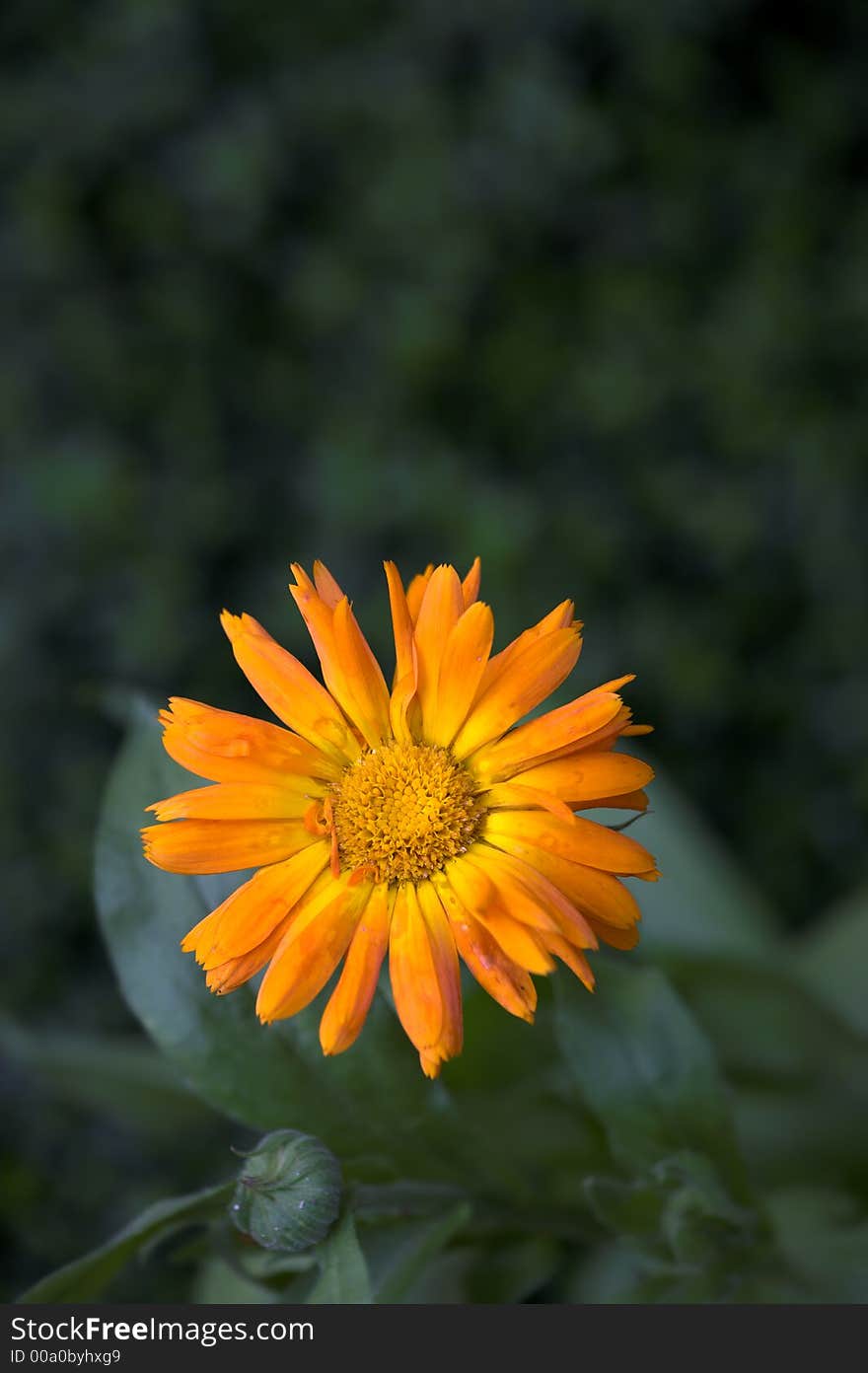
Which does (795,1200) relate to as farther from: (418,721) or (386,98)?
(386,98)

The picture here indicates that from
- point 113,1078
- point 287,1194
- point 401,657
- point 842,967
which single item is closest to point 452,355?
point 842,967

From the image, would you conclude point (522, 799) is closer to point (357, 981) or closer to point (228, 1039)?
point (357, 981)

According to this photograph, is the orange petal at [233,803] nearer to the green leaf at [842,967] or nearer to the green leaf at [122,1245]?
the green leaf at [122,1245]

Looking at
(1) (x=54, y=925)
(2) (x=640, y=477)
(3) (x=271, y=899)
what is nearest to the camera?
(3) (x=271, y=899)

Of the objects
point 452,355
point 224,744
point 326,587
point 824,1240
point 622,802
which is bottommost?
point 824,1240

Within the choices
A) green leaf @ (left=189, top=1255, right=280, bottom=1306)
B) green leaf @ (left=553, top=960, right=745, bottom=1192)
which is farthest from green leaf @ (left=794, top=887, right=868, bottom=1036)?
green leaf @ (left=189, top=1255, right=280, bottom=1306)

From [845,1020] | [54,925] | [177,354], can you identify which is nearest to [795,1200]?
[845,1020]
